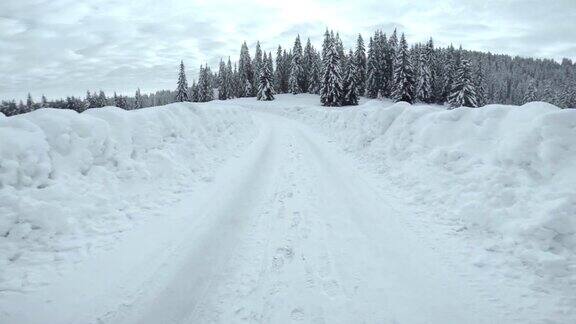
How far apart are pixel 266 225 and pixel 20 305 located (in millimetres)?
4755

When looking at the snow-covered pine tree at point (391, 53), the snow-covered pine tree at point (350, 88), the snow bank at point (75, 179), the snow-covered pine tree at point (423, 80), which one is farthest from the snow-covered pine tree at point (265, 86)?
the snow bank at point (75, 179)

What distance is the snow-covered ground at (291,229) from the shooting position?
5270mm

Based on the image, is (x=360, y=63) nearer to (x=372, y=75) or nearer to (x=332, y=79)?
(x=372, y=75)

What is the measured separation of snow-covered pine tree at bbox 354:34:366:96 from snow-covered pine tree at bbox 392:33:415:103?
8708mm

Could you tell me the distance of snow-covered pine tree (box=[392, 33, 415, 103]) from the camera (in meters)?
61.2

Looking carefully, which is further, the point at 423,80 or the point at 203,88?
the point at 203,88

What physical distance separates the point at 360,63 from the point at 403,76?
15570 millimetres

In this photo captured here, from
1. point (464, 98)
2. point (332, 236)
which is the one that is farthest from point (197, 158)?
point (464, 98)

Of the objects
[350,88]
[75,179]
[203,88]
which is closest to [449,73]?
[350,88]

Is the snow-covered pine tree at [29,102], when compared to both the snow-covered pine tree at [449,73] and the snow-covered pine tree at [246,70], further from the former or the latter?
the snow-covered pine tree at [449,73]

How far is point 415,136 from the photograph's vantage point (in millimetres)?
13938

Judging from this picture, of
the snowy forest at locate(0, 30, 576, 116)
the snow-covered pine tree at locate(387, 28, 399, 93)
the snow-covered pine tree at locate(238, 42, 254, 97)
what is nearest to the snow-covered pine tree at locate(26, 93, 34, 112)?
the snowy forest at locate(0, 30, 576, 116)

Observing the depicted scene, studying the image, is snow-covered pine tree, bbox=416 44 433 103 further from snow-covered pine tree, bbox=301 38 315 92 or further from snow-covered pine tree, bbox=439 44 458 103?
snow-covered pine tree, bbox=301 38 315 92

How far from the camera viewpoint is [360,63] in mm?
75500
